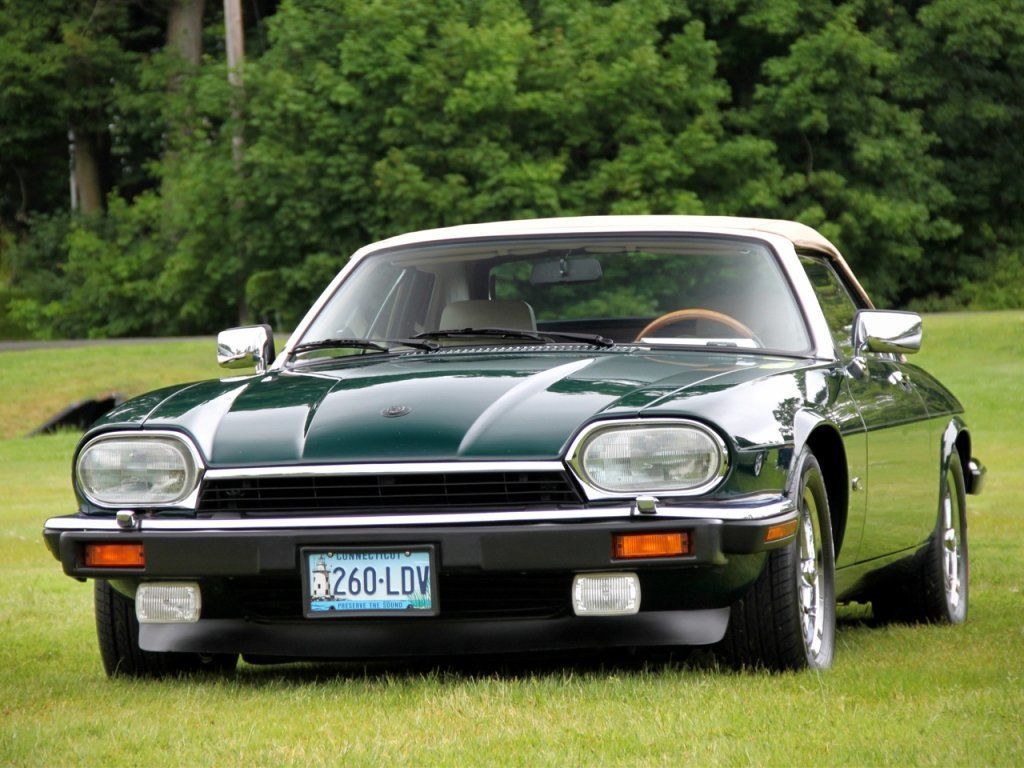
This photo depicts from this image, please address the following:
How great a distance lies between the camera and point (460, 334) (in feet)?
21.0

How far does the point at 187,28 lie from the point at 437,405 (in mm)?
43194

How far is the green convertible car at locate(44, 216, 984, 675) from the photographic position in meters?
5.04

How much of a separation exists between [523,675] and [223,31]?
4325cm

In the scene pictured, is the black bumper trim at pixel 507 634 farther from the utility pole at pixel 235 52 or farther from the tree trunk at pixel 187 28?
the tree trunk at pixel 187 28

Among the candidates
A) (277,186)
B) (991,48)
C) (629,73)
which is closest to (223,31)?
(277,186)

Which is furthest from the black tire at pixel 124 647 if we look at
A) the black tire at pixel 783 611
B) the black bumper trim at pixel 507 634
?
the black tire at pixel 783 611

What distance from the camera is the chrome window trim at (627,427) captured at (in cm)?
504

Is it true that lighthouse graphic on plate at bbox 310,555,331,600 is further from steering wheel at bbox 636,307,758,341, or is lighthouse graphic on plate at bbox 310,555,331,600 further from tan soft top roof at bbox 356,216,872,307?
tan soft top roof at bbox 356,216,872,307

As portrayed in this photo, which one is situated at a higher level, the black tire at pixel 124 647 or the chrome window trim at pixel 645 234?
the chrome window trim at pixel 645 234

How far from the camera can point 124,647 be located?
227 inches

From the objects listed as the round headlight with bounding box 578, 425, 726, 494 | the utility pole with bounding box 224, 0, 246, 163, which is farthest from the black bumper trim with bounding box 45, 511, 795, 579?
the utility pole with bounding box 224, 0, 246, 163

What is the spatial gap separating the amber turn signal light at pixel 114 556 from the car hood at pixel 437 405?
0.34 meters

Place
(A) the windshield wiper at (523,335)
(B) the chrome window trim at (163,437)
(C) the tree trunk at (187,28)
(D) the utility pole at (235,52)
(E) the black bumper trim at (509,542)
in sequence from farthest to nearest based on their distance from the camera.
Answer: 1. (C) the tree trunk at (187,28)
2. (D) the utility pole at (235,52)
3. (A) the windshield wiper at (523,335)
4. (B) the chrome window trim at (163,437)
5. (E) the black bumper trim at (509,542)

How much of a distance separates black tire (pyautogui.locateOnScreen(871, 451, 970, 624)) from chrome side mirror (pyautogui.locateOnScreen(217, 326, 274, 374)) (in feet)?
7.93
